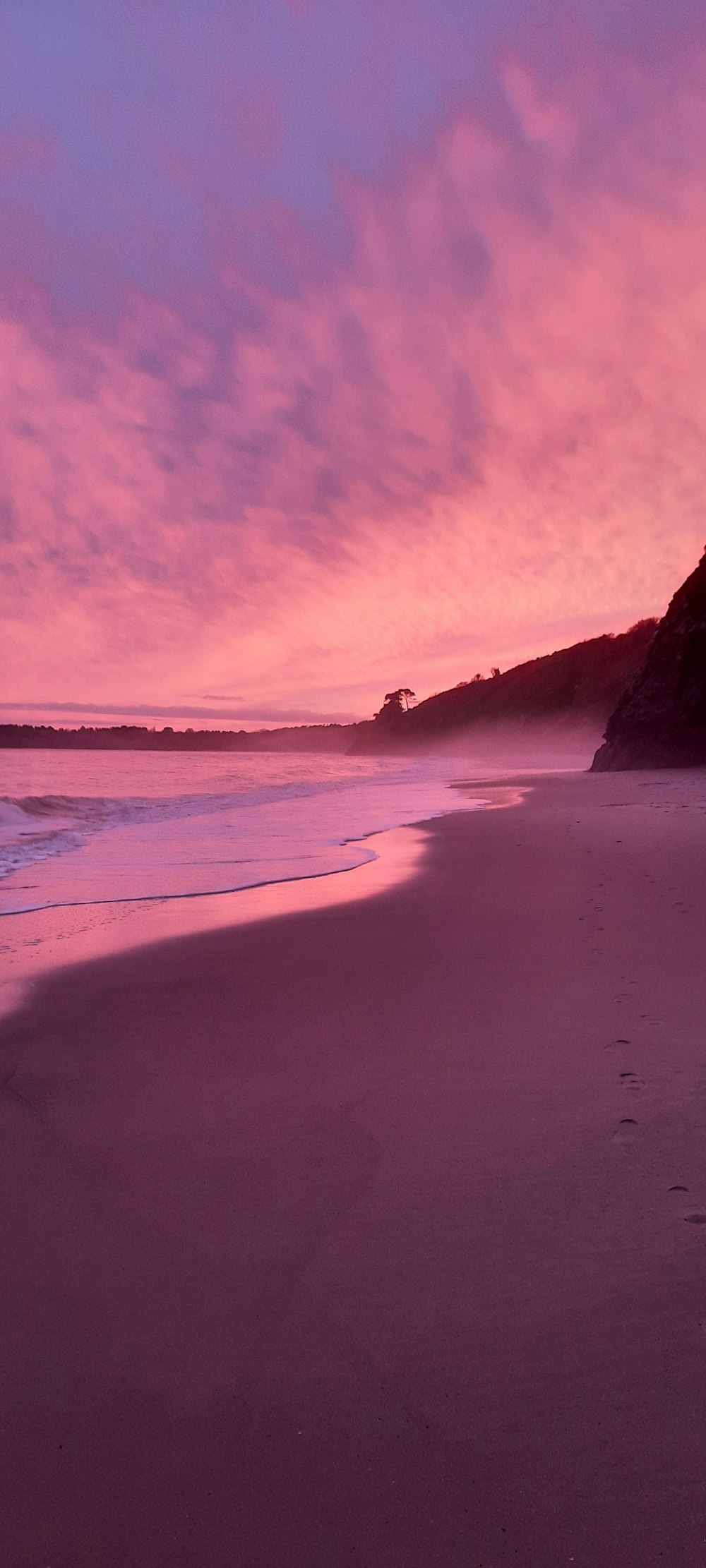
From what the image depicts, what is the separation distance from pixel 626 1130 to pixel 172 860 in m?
6.89

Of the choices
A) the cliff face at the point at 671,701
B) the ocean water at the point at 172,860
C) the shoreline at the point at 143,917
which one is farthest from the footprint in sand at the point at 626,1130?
the cliff face at the point at 671,701

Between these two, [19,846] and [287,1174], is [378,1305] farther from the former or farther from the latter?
[19,846]

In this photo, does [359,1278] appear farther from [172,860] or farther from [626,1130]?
[172,860]

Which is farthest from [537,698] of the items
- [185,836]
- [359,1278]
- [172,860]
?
[359,1278]

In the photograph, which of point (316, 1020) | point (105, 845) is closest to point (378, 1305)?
point (316, 1020)

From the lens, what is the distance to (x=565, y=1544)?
1192mm

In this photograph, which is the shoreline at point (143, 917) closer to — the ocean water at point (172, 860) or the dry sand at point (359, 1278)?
the ocean water at point (172, 860)

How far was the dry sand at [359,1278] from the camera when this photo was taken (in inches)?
49.4

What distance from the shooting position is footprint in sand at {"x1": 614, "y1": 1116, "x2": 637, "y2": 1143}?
225 cm

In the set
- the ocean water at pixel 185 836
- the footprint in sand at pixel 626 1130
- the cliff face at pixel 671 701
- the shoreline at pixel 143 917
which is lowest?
the ocean water at pixel 185 836

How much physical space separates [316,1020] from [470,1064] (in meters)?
0.79

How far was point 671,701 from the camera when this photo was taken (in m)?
20.6

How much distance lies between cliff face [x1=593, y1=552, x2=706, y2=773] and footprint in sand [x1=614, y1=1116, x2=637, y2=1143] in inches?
757

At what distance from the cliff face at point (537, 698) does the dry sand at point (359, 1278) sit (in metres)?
55.2
